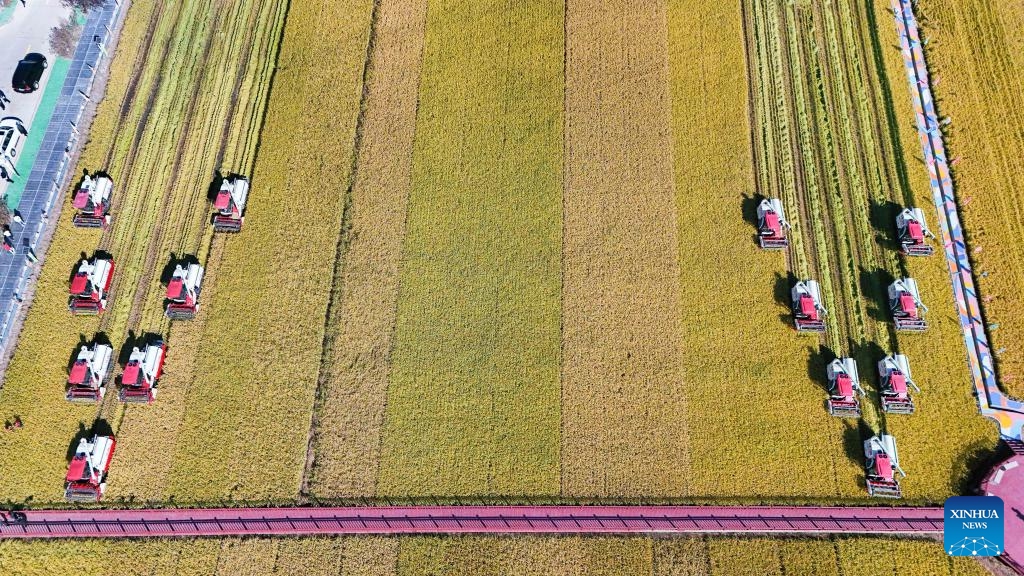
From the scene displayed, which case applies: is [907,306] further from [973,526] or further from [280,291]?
[280,291]

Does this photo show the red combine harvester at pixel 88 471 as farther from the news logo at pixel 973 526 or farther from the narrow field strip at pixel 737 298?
the news logo at pixel 973 526

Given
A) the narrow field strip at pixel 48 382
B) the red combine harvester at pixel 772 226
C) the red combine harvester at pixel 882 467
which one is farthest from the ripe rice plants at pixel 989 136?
the narrow field strip at pixel 48 382

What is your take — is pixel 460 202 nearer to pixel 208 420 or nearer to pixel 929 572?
pixel 208 420

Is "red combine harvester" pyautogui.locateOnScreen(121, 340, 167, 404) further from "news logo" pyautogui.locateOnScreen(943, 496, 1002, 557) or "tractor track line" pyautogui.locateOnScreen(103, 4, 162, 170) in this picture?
"news logo" pyautogui.locateOnScreen(943, 496, 1002, 557)

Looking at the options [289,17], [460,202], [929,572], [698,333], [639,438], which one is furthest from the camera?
[289,17]

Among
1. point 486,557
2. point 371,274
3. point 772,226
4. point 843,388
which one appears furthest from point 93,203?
point 843,388

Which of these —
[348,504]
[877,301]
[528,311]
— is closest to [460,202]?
[528,311]

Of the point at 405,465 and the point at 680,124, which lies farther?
the point at 680,124
